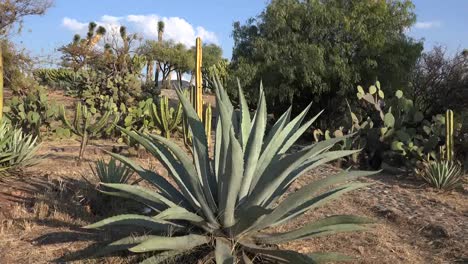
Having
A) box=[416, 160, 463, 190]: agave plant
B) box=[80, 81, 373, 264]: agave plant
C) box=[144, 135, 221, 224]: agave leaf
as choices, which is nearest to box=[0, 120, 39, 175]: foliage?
box=[80, 81, 373, 264]: agave plant

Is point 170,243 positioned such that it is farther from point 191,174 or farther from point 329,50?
point 329,50

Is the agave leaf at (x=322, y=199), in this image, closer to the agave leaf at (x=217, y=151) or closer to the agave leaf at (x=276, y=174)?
the agave leaf at (x=276, y=174)

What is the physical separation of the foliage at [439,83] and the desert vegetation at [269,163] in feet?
0.21

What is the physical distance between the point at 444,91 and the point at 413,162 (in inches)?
413

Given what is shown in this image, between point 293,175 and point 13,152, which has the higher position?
point 293,175

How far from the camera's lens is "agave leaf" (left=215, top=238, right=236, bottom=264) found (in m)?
3.67

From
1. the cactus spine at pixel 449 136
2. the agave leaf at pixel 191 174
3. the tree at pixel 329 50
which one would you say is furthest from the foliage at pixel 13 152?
the tree at pixel 329 50

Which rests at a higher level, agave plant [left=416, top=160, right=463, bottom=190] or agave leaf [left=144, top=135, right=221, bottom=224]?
agave leaf [left=144, top=135, right=221, bottom=224]

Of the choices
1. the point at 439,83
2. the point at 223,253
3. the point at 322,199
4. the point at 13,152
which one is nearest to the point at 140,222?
the point at 223,253

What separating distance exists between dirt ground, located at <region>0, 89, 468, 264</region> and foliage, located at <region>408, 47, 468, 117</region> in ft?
36.0

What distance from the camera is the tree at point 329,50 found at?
16.9 m

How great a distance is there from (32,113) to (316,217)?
351 inches

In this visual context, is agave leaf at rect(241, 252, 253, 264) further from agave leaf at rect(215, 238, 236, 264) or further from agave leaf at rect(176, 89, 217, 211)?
agave leaf at rect(176, 89, 217, 211)

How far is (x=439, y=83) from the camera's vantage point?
1933 centimetres
